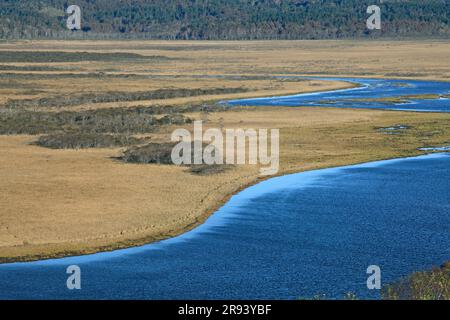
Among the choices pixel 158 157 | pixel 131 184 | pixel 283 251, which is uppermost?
pixel 158 157

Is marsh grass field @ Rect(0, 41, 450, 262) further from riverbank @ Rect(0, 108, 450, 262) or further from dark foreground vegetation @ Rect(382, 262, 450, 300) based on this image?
dark foreground vegetation @ Rect(382, 262, 450, 300)

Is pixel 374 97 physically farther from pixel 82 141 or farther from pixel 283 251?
pixel 283 251

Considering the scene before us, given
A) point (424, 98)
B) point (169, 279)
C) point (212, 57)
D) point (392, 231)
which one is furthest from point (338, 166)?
point (212, 57)

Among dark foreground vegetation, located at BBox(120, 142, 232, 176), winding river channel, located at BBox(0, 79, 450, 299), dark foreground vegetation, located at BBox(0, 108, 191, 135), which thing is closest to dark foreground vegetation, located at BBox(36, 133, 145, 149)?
dark foreground vegetation, located at BBox(120, 142, 232, 176)

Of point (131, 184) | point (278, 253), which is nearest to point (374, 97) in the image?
point (131, 184)
